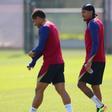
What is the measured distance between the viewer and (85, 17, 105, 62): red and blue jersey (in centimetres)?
1095

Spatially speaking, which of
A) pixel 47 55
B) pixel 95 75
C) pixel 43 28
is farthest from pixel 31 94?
pixel 43 28

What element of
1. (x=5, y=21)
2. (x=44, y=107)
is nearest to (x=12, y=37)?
(x=5, y=21)

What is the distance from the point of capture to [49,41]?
10812 mm

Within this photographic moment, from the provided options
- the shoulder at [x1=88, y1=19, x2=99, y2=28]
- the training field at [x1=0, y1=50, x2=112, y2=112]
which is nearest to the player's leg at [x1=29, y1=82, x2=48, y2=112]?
the shoulder at [x1=88, y1=19, x2=99, y2=28]

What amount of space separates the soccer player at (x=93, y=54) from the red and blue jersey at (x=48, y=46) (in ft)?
1.79

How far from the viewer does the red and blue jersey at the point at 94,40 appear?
35.9 ft

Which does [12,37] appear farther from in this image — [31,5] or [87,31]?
[87,31]

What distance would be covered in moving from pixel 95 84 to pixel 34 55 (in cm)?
134

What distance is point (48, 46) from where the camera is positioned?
10.9m

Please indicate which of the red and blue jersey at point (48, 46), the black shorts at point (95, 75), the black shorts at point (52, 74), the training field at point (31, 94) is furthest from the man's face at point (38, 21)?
the training field at point (31, 94)

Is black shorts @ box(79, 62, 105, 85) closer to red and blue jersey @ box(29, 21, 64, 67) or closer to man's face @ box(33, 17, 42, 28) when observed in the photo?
red and blue jersey @ box(29, 21, 64, 67)

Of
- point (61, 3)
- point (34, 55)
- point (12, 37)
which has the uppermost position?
point (34, 55)

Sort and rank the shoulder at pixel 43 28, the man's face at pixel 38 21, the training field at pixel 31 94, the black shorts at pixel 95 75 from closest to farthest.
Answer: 1. the shoulder at pixel 43 28
2. the man's face at pixel 38 21
3. the black shorts at pixel 95 75
4. the training field at pixel 31 94

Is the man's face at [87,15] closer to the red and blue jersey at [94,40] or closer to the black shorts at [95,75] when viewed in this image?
the red and blue jersey at [94,40]
